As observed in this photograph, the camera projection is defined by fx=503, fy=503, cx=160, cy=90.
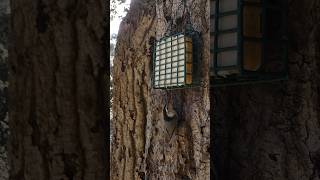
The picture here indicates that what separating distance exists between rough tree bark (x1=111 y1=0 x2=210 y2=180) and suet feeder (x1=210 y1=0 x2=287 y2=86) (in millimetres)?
1558

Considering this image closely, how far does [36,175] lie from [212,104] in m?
1.07

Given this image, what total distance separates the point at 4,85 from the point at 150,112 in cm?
344

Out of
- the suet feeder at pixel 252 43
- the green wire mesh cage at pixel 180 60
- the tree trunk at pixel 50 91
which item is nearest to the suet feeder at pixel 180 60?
the green wire mesh cage at pixel 180 60

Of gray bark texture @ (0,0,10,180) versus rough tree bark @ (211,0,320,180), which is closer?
gray bark texture @ (0,0,10,180)

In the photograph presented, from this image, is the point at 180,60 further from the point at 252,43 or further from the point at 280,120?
the point at 280,120

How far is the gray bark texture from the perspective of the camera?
46.1 inches

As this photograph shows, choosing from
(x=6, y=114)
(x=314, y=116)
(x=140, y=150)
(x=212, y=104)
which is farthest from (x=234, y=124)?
(x=140, y=150)

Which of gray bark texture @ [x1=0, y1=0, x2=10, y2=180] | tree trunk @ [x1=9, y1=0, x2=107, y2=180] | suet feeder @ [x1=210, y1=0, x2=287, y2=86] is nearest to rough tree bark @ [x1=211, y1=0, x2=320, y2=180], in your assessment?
suet feeder @ [x1=210, y1=0, x2=287, y2=86]

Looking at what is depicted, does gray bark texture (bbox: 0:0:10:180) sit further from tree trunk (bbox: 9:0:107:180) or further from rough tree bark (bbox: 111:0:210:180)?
rough tree bark (bbox: 111:0:210:180)

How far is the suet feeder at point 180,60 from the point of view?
12.0ft

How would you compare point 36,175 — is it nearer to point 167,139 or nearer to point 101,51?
point 101,51

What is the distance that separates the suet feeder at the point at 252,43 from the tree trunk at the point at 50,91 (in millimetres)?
905

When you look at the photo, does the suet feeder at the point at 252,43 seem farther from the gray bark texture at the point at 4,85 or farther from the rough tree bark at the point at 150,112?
the rough tree bark at the point at 150,112

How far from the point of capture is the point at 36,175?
1.16m
